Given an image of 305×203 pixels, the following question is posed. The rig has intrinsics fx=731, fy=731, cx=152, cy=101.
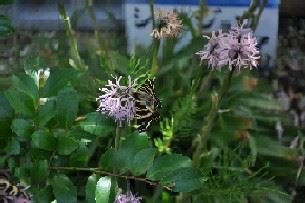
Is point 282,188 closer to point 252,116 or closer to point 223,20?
point 252,116

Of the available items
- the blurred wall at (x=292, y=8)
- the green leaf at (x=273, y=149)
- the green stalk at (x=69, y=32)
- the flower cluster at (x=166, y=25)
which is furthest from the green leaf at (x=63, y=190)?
the blurred wall at (x=292, y=8)

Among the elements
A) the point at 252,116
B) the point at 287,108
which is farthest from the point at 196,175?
the point at 287,108

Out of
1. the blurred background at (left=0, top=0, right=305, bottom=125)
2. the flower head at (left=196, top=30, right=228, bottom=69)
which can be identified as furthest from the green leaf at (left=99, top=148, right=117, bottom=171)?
the blurred background at (left=0, top=0, right=305, bottom=125)

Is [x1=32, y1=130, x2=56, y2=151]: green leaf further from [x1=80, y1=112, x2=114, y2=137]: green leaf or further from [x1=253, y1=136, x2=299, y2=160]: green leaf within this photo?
[x1=253, y1=136, x2=299, y2=160]: green leaf

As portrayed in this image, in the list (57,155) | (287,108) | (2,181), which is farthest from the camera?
(287,108)

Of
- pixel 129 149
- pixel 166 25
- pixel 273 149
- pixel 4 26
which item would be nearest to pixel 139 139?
pixel 129 149

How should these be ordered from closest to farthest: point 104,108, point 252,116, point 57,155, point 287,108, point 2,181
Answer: point 2,181 → point 104,108 → point 57,155 → point 252,116 → point 287,108

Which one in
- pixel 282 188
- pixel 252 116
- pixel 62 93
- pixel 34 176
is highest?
pixel 62 93

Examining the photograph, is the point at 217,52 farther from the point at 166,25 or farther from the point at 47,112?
the point at 166,25
